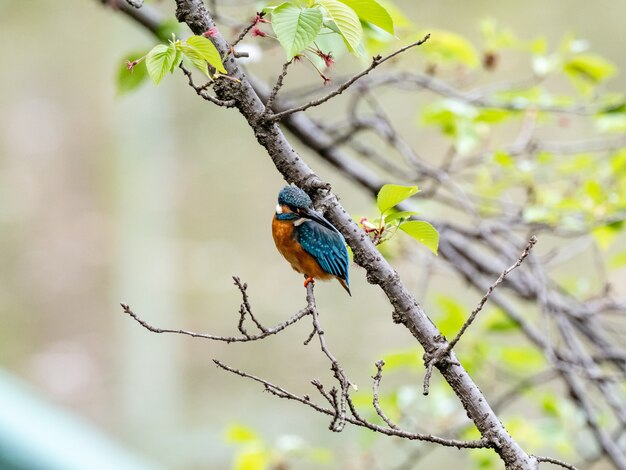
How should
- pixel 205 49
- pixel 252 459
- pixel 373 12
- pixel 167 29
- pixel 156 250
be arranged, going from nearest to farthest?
pixel 205 49 < pixel 373 12 < pixel 167 29 < pixel 252 459 < pixel 156 250

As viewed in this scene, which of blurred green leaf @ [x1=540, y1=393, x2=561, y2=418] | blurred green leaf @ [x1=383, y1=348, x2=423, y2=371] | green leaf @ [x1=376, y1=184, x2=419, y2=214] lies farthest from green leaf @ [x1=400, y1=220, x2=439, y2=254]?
blurred green leaf @ [x1=540, y1=393, x2=561, y2=418]

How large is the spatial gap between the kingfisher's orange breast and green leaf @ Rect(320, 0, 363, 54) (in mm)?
206

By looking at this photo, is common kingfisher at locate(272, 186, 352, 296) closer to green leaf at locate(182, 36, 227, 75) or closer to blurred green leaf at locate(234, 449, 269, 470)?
green leaf at locate(182, 36, 227, 75)

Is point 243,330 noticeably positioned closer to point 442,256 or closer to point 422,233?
point 422,233

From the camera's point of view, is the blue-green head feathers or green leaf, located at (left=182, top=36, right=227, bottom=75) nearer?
green leaf, located at (left=182, top=36, right=227, bottom=75)

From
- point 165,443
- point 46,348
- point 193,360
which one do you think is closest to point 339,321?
point 193,360

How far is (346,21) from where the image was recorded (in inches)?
26.1

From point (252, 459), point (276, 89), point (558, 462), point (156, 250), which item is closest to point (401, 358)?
point (252, 459)

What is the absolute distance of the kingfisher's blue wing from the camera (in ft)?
2.49

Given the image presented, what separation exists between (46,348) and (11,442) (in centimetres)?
194

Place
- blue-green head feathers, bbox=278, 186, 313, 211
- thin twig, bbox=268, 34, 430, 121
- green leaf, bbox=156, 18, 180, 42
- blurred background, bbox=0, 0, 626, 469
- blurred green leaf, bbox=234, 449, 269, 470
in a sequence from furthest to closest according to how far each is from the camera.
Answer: blurred background, bbox=0, 0, 626, 469, blurred green leaf, bbox=234, 449, 269, 470, green leaf, bbox=156, 18, 180, 42, blue-green head feathers, bbox=278, 186, 313, 211, thin twig, bbox=268, 34, 430, 121

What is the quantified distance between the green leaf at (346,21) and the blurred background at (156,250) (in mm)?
1572

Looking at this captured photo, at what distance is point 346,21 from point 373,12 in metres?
0.07

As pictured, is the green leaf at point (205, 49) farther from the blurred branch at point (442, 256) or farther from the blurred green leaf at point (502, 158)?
the blurred green leaf at point (502, 158)
